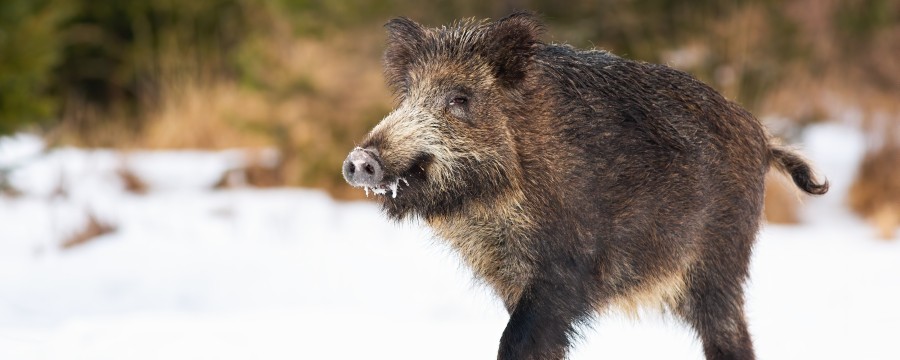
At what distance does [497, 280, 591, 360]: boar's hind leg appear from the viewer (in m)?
3.63

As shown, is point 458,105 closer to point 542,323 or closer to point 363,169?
point 363,169

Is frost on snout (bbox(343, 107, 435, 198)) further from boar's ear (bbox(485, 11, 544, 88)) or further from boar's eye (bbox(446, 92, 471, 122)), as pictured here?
boar's ear (bbox(485, 11, 544, 88))

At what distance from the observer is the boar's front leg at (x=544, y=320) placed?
3631 millimetres

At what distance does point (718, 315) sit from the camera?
168 inches

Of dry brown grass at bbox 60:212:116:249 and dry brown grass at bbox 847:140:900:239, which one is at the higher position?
dry brown grass at bbox 847:140:900:239

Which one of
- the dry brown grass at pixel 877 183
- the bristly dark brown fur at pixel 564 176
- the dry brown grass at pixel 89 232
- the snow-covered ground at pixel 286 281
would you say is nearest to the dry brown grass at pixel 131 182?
the snow-covered ground at pixel 286 281

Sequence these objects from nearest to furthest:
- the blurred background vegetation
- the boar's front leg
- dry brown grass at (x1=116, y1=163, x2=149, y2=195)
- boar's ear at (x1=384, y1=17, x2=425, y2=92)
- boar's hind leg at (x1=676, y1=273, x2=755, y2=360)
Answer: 1. the boar's front leg
2. boar's ear at (x1=384, y1=17, x2=425, y2=92)
3. boar's hind leg at (x1=676, y1=273, x2=755, y2=360)
4. the blurred background vegetation
5. dry brown grass at (x1=116, y1=163, x2=149, y2=195)

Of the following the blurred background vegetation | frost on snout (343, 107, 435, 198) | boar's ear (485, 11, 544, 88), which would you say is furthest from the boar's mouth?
the blurred background vegetation

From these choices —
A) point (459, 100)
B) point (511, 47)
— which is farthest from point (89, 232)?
point (511, 47)

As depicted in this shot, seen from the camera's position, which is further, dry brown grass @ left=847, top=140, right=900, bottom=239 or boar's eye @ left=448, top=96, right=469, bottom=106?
dry brown grass @ left=847, top=140, right=900, bottom=239

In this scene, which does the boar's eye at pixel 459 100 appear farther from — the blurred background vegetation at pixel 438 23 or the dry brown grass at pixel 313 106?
the dry brown grass at pixel 313 106

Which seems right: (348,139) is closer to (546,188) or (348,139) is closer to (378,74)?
(378,74)

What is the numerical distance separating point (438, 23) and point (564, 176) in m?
6.48

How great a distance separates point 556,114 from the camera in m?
3.84
